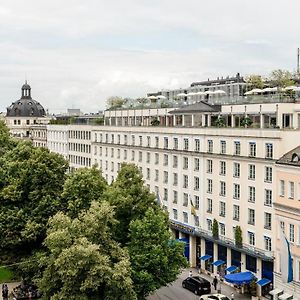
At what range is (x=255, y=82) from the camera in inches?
3996

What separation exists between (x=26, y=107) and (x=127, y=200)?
12446cm

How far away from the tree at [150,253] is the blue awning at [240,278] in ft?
40.9

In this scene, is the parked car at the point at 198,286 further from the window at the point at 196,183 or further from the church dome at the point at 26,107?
the church dome at the point at 26,107

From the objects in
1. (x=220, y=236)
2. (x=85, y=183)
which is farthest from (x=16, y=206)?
(x=220, y=236)

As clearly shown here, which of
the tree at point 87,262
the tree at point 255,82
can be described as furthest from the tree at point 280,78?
the tree at point 87,262

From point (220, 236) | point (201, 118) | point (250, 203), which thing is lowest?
point (220, 236)

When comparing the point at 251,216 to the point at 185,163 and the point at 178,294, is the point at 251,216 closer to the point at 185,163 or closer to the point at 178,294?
the point at 178,294

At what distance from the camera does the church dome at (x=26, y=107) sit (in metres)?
175

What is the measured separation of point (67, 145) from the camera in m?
131

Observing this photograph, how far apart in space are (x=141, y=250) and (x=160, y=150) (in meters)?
34.6

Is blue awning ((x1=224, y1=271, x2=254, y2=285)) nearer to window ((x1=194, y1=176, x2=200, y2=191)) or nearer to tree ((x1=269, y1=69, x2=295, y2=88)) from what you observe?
window ((x1=194, y1=176, x2=200, y2=191))

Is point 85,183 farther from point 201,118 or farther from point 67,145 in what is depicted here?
point 67,145

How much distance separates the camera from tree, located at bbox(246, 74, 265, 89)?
10006 cm

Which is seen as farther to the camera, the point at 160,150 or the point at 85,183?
the point at 160,150
